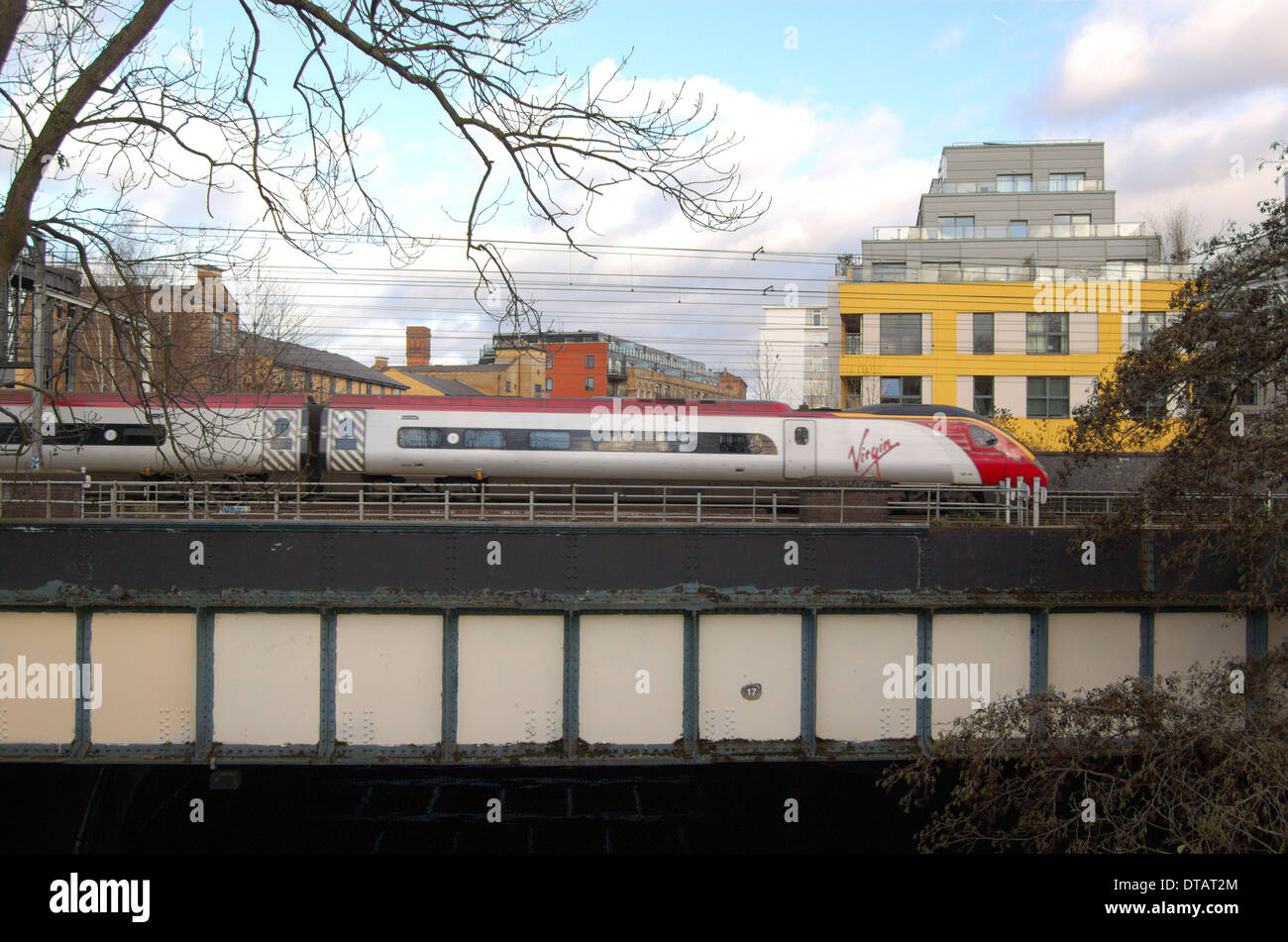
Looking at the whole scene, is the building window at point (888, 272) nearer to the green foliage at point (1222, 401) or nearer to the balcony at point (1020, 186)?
the balcony at point (1020, 186)

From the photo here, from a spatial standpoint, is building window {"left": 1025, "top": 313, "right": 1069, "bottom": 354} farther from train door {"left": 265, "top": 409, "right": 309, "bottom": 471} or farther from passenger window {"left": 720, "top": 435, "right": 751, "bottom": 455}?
train door {"left": 265, "top": 409, "right": 309, "bottom": 471}

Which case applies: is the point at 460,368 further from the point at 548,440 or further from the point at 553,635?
the point at 553,635

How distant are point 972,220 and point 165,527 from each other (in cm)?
3723

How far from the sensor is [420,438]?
771 inches

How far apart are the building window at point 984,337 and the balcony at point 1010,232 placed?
809 centimetres

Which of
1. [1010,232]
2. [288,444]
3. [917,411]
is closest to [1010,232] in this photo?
[1010,232]

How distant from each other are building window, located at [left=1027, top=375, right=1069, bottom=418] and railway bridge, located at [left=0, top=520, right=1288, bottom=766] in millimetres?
20090

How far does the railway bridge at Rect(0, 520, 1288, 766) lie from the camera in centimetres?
1180

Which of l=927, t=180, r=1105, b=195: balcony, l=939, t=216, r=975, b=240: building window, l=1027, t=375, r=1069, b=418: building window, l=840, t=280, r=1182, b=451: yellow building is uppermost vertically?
l=927, t=180, r=1105, b=195: balcony

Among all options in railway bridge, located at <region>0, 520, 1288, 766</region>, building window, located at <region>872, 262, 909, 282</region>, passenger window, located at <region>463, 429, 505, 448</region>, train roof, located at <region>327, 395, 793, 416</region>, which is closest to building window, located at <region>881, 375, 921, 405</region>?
building window, located at <region>872, 262, 909, 282</region>

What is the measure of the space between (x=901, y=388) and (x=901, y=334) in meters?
2.11

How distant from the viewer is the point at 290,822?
581 inches

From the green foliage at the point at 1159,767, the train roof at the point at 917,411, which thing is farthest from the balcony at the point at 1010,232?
the green foliage at the point at 1159,767
